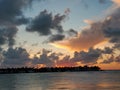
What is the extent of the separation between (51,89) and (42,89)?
136 inches

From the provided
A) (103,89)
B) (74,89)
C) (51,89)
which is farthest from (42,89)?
(103,89)

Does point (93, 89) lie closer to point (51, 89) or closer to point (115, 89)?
point (115, 89)

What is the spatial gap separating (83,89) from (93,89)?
4.06 meters

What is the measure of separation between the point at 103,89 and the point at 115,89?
4.14 m

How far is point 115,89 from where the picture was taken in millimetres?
113812

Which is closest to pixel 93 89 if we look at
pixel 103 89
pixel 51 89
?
pixel 103 89

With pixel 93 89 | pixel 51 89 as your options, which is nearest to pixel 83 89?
pixel 93 89

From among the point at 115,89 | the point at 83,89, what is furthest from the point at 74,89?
the point at 115,89

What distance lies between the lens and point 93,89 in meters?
114

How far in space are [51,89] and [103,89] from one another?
18730 mm

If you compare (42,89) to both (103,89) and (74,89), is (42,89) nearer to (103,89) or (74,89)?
(74,89)

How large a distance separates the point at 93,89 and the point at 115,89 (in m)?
7.53

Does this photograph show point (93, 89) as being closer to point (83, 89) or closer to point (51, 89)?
point (83, 89)

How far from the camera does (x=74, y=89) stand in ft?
393
